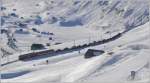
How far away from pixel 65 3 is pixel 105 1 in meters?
15.2

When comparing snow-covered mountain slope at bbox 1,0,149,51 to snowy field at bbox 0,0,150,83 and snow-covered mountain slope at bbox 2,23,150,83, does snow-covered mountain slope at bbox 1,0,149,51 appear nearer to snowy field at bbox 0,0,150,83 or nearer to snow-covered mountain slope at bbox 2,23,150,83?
snowy field at bbox 0,0,150,83

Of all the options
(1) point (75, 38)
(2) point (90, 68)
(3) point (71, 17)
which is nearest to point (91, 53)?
(2) point (90, 68)

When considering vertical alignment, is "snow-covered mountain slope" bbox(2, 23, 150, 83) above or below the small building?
below

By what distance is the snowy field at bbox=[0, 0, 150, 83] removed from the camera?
43.8 meters

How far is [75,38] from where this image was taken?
129 meters

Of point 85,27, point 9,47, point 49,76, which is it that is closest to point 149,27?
point 49,76

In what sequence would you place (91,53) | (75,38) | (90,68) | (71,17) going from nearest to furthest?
(90,68)
(91,53)
(75,38)
(71,17)

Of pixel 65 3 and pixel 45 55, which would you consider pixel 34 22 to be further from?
pixel 45 55

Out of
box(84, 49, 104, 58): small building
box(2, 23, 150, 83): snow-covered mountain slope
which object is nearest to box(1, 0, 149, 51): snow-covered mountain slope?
box(84, 49, 104, 58): small building

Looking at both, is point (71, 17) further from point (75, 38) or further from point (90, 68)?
point (90, 68)

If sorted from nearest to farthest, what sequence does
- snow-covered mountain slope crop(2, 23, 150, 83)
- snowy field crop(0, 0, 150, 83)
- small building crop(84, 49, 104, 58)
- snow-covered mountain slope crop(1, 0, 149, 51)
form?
snow-covered mountain slope crop(2, 23, 150, 83) → snowy field crop(0, 0, 150, 83) → small building crop(84, 49, 104, 58) → snow-covered mountain slope crop(1, 0, 149, 51)

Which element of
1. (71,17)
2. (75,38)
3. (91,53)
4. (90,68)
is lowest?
(75,38)

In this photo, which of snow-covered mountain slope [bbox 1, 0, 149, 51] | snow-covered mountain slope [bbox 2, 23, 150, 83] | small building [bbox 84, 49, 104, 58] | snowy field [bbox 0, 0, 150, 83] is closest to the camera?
snow-covered mountain slope [bbox 2, 23, 150, 83]

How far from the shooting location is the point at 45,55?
5794 centimetres
